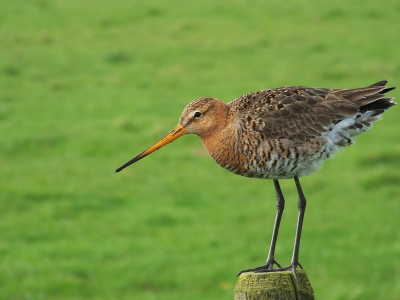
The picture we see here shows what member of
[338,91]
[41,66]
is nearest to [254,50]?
[41,66]

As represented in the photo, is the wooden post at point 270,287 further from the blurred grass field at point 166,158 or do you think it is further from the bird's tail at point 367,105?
the blurred grass field at point 166,158

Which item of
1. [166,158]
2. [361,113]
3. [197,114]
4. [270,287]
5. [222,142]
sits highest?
[197,114]

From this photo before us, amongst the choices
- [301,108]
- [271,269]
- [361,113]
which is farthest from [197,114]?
[271,269]

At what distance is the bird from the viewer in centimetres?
577

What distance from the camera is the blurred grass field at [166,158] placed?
10344 millimetres

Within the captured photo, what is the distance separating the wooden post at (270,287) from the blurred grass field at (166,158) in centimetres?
519

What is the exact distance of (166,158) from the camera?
14406 mm

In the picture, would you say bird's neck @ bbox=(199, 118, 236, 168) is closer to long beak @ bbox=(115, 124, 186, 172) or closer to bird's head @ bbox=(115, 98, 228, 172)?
bird's head @ bbox=(115, 98, 228, 172)

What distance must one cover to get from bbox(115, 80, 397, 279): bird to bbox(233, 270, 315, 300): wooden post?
1.34m

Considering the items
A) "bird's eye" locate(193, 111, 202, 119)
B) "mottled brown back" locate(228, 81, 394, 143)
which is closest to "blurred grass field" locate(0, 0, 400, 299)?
"mottled brown back" locate(228, 81, 394, 143)

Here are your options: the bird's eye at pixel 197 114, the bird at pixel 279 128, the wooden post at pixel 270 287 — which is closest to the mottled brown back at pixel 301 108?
the bird at pixel 279 128

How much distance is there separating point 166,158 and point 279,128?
8.64 m

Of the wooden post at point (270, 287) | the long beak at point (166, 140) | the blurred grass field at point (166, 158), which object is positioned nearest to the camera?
the wooden post at point (270, 287)

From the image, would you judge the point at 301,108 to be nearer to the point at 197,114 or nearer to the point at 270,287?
the point at 197,114
